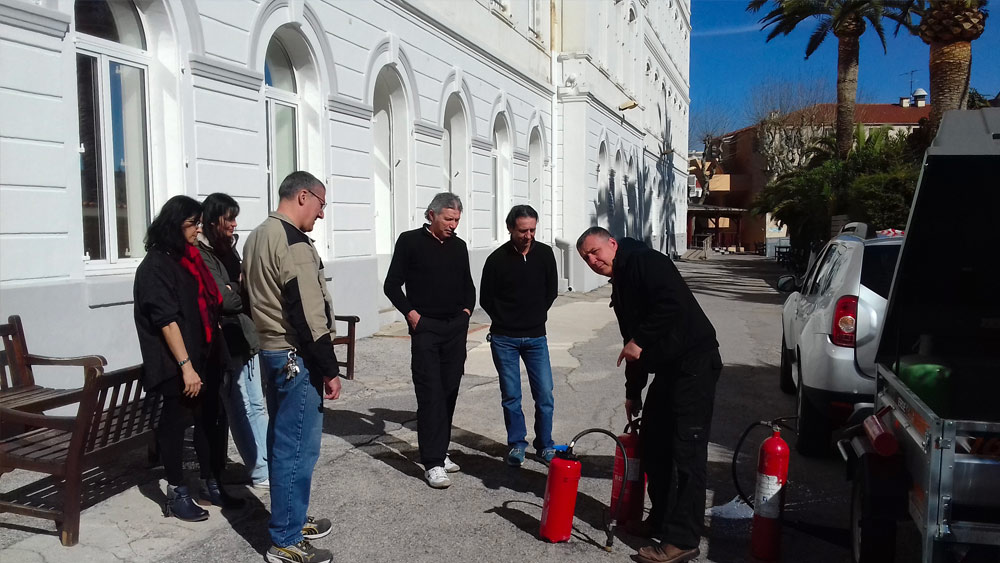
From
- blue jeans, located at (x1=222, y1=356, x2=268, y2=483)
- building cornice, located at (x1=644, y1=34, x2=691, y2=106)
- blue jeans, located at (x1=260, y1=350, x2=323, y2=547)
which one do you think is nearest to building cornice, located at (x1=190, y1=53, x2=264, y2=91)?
blue jeans, located at (x1=222, y1=356, x2=268, y2=483)

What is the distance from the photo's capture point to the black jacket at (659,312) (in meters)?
3.92

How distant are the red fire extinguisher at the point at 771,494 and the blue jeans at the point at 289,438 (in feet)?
7.58

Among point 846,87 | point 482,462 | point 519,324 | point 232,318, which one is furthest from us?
point 846,87

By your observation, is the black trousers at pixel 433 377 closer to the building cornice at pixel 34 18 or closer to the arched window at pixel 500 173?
the building cornice at pixel 34 18

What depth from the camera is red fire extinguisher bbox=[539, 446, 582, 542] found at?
4078 mm

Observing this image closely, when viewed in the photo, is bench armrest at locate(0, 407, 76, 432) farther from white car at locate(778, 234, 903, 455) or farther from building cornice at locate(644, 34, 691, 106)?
building cornice at locate(644, 34, 691, 106)

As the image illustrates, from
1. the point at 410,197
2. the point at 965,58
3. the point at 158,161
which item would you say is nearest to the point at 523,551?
the point at 158,161

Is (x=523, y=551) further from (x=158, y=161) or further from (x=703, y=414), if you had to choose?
(x=158, y=161)

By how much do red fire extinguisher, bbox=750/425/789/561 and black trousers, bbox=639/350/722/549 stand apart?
322 mm

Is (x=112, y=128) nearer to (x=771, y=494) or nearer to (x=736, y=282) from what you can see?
(x=771, y=494)

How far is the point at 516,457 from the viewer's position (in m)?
5.38

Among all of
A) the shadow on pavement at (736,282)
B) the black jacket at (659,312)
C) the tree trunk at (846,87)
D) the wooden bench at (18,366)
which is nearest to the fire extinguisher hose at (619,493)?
the black jacket at (659,312)

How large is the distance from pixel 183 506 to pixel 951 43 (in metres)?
14.9

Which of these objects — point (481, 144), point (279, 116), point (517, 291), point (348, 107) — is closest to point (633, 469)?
point (517, 291)
